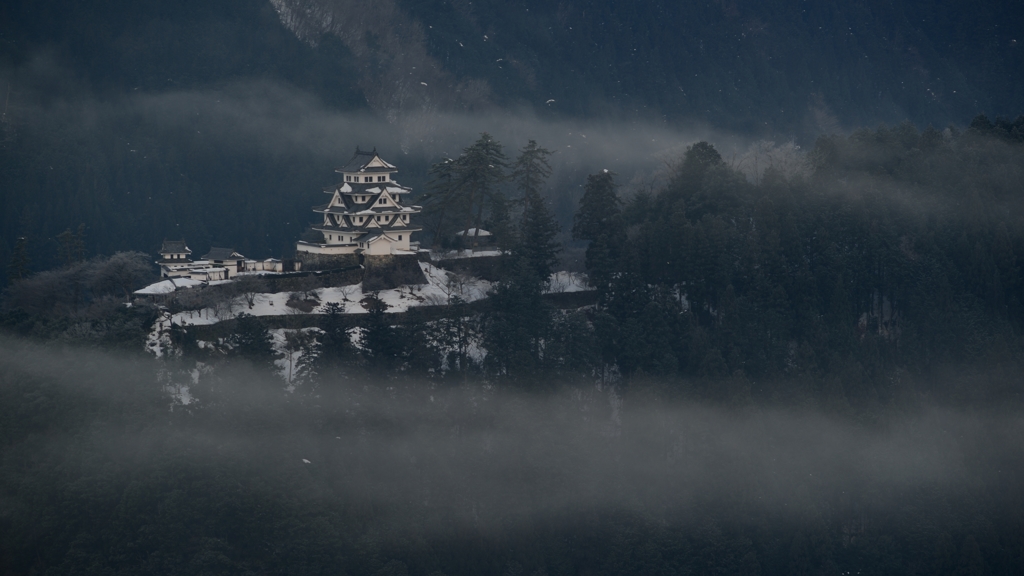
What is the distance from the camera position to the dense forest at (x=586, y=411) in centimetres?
3628

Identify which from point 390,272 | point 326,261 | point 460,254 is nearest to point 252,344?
point 326,261

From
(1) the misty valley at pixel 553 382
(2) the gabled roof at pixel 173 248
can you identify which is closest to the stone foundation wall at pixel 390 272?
(1) the misty valley at pixel 553 382

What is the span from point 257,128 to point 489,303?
1270 inches

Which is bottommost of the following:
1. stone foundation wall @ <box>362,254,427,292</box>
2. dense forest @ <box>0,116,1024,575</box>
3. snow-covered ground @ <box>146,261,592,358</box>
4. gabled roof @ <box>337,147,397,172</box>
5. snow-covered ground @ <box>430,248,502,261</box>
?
dense forest @ <box>0,116,1024,575</box>

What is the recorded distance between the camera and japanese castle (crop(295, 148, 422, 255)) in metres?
45.8

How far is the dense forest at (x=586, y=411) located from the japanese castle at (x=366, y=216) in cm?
201

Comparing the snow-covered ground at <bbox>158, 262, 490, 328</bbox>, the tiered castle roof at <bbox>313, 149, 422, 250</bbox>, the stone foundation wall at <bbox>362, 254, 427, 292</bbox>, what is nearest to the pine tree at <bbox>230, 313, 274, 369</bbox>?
the snow-covered ground at <bbox>158, 262, 490, 328</bbox>

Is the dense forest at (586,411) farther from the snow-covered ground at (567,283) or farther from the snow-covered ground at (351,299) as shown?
the snow-covered ground at (567,283)

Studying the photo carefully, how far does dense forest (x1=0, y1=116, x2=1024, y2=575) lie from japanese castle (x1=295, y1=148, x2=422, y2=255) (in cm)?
201

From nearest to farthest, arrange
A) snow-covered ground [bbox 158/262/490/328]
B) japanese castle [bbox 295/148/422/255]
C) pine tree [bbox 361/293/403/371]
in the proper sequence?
pine tree [bbox 361/293/403/371] → snow-covered ground [bbox 158/262/490/328] → japanese castle [bbox 295/148/422/255]

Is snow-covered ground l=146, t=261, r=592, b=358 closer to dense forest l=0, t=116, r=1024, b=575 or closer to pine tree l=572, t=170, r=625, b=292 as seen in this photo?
dense forest l=0, t=116, r=1024, b=575

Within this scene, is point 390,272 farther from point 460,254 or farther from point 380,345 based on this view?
point 380,345

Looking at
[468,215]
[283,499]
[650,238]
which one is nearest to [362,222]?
[468,215]

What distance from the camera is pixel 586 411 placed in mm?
42125
